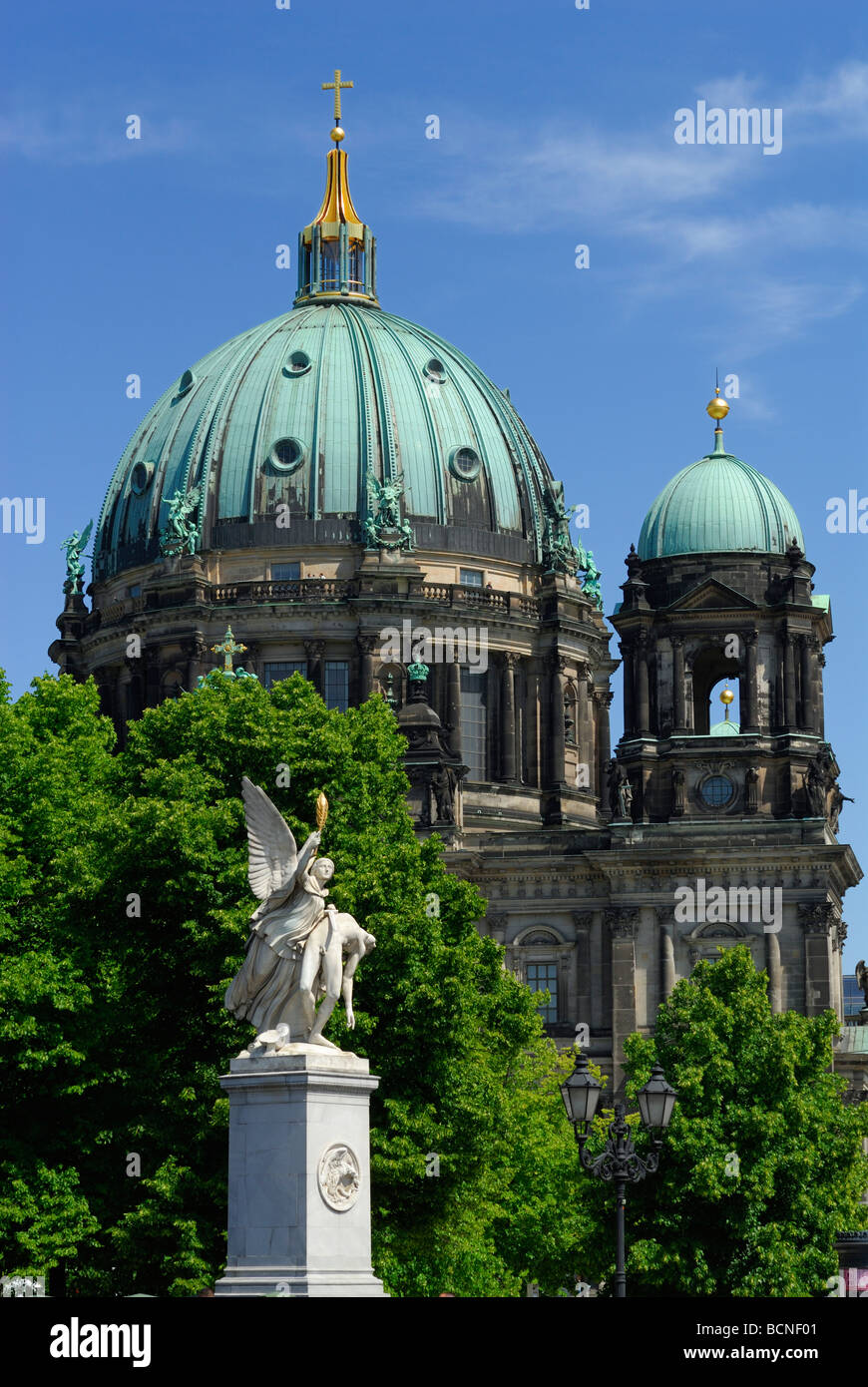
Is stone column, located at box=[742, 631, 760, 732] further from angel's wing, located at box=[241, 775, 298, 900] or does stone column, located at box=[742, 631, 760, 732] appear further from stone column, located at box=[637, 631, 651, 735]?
angel's wing, located at box=[241, 775, 298, 900]

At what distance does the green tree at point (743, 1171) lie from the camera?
2234 inches

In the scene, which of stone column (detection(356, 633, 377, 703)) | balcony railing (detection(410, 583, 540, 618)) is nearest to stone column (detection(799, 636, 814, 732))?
balcony railing (detection(410, 583, 540, 618))

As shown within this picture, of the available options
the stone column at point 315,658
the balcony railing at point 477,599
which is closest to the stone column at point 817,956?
the balcony railing at point 477,599

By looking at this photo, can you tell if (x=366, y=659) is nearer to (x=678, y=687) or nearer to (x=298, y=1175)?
(x=678, y=687)

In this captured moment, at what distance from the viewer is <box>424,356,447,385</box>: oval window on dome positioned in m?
108

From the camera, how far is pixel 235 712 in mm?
53844

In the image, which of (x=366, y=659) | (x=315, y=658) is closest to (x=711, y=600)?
(x=366, y=659)

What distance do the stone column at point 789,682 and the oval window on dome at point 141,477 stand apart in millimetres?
30597

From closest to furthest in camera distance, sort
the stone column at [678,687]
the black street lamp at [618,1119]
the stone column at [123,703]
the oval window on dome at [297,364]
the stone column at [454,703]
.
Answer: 1. the black street lamp at [618,1119]
2. the stone column at [678,687]
3. the stone column at [454,703]
4. the stone column at [123,703]
5. the oval window on dome at [297,364]

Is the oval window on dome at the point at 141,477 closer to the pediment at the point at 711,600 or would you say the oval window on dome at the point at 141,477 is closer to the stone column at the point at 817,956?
the pediment at the point at 711,600

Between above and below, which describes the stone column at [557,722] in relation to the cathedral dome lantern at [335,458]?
below

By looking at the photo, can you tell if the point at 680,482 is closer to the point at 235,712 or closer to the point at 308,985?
the point at 235,712
